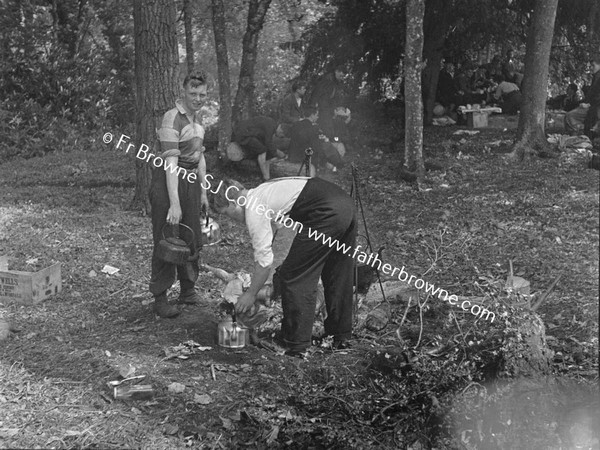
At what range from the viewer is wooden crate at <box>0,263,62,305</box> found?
6695mm

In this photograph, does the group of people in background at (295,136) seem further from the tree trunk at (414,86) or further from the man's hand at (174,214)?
the man's hand at (174,214)

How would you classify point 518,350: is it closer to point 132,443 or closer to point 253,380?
point 253,380

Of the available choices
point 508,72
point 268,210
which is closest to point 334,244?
point 268,210

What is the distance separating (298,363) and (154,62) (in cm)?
498

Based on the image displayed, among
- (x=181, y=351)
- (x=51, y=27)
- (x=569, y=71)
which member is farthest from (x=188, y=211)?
(x=51, y=27)

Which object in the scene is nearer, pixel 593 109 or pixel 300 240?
pixel 300 240

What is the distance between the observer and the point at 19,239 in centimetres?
883

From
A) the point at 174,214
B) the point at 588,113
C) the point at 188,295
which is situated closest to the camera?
the point at 174,214

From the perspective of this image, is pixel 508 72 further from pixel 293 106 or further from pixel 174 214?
pixel 174 214

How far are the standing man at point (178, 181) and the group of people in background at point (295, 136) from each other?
5.01 m

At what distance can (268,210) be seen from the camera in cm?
530

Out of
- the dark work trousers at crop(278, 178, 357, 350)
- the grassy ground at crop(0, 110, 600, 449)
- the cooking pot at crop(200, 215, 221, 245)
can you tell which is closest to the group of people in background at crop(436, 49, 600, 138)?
the grassy ground at crop(0, 110, 600, 449)

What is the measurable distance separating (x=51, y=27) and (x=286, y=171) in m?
9.85

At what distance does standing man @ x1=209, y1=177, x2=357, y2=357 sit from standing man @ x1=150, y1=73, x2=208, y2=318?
763mm
